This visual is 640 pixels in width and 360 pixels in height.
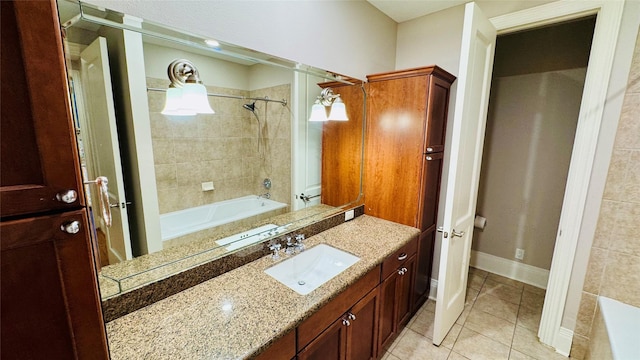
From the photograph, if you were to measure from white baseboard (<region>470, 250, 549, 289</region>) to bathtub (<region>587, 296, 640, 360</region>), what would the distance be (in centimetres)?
100

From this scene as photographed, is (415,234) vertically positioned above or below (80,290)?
below

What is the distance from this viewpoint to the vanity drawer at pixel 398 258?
157 cm

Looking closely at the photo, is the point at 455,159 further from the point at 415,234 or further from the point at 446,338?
the point at 446,338

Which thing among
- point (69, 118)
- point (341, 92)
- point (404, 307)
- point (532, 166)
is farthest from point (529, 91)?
point (69, 118)

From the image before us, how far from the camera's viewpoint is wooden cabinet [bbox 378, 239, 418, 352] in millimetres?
1605

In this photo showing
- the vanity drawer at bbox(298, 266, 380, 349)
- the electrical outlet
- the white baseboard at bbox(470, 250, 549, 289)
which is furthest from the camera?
the white baseboard at bbox(470, 250, 549, 289)

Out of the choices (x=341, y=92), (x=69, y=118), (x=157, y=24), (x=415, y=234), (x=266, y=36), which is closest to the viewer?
(x=69, y=118)

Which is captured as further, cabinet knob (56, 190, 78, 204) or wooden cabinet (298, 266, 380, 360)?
wooden cabinet (298, 266, 380, 360)

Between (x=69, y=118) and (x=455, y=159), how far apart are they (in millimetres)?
1660

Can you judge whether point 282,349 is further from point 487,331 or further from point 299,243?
point 487,331

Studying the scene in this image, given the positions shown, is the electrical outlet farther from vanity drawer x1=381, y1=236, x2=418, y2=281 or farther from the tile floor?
the tile floor

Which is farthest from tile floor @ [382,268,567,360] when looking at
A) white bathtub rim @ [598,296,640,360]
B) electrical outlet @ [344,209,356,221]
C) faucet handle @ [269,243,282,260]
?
faucet handle @ [269,243,282,260]

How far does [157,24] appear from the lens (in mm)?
1049

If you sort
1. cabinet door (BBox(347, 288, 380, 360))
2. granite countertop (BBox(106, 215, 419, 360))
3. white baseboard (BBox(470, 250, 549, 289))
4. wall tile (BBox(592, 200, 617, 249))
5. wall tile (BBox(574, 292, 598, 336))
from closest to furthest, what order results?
granite countertop (BBox(106, 215, 419, 360))
cabinet door (BBox(347, 288, 380, 360))
wall tile (BBox(592, 200, 617, 249))
wall tile (BBox(574, 292, 598, 336))
white baseboard (BBox(470, 250, 549, 289))
